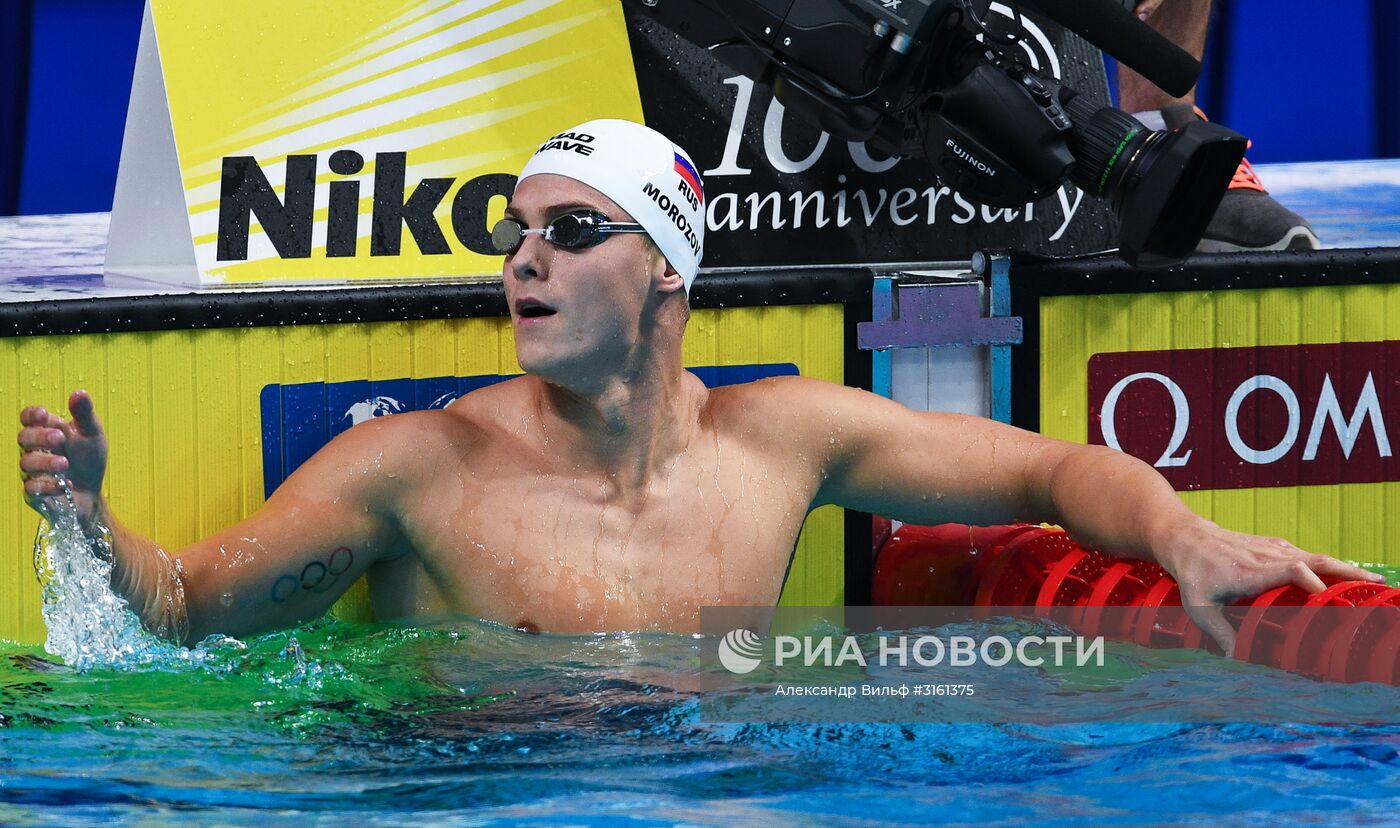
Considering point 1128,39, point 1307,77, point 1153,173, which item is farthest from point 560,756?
point 1307,77

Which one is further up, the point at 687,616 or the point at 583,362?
the point at 583,362

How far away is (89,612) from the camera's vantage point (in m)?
2.49

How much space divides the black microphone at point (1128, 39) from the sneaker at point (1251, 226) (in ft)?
1.35

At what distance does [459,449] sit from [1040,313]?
47.3 inches

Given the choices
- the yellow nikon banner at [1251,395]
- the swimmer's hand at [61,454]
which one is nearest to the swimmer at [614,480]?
the swimmer's hand at [61,454]

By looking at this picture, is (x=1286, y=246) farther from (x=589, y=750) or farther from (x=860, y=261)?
(x=589, y=750)

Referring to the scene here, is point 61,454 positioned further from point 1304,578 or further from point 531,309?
point 1304,578

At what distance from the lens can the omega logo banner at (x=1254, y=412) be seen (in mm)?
3318

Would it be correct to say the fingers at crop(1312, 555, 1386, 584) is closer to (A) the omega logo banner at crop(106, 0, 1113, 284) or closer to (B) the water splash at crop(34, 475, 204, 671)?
(A) the omega logo banner at crop(106, 0, 1113, 284)

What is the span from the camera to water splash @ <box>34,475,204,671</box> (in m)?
2.30

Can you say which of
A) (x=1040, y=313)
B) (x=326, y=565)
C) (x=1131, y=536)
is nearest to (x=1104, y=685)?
(x=1131, y=536)

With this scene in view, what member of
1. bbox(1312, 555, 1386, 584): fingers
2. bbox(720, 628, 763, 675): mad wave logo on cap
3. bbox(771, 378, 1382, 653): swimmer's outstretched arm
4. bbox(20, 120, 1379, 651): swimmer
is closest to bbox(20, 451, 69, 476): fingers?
→ bbox(20, 120, 1379, 651): swimmer

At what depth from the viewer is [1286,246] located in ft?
11.4

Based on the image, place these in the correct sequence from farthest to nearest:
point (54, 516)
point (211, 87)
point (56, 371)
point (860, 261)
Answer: point (860, 261), point (211, 87), point (56, 371), point (54, 516)
